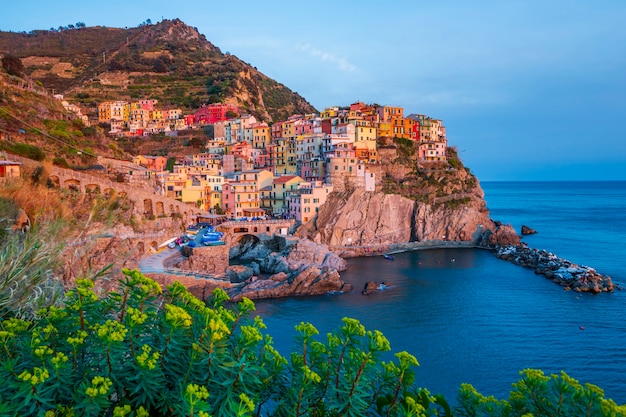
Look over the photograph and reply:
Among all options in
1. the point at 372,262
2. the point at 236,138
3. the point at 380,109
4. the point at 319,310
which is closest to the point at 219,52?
the point at 236,138

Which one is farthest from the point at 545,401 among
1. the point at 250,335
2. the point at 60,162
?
the point at 60,162

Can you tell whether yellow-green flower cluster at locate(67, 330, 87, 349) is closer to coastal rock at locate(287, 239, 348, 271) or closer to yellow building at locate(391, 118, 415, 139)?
coastal rock at locate(287, 239, 348, 271)

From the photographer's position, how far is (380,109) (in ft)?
183

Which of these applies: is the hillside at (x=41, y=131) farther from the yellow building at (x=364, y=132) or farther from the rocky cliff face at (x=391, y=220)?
the yellow building at (x=364, y=132)

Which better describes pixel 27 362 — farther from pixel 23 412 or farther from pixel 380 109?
pixel 380 109

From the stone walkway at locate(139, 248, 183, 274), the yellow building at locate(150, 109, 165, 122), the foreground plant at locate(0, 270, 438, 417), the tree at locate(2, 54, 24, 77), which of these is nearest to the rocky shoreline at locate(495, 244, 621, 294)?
the stone walkway at locate(139, 248, 183, 274)

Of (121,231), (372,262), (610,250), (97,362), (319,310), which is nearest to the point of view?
(97,362)

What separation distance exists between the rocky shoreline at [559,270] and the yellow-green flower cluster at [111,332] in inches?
1235

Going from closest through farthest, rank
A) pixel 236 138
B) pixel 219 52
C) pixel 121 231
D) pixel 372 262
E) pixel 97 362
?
pixel 97 362 < pixel 121 231 < pixel 372 262 < pixel 236 138 < pixel 219 52

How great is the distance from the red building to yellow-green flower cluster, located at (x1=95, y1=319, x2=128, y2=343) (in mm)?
64438

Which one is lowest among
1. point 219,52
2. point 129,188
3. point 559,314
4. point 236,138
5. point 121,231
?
point 559,314

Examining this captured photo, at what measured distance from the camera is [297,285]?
27.5 m

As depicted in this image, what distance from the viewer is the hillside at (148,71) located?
77.1 meters

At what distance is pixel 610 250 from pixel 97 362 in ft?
160
